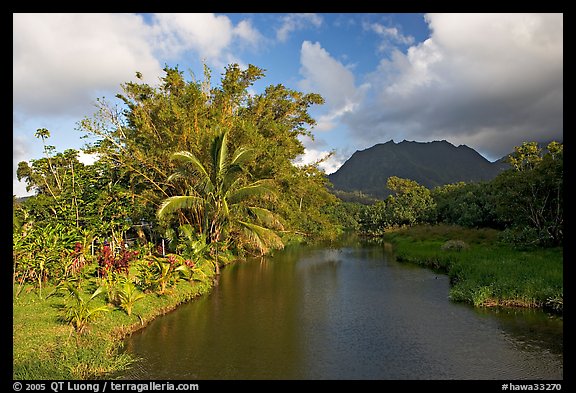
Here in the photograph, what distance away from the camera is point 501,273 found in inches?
487

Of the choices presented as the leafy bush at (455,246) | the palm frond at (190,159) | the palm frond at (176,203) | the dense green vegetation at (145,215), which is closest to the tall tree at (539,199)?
the leafy bush at (455,246)

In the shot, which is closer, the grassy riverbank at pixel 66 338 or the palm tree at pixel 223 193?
the grassy riverbank at pixel 66 338

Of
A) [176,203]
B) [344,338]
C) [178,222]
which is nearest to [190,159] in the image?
[176,203]

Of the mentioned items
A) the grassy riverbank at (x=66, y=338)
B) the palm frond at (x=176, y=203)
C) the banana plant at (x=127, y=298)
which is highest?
the palm frond at (x=176, y=203)

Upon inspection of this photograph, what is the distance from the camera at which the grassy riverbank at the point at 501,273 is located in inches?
420

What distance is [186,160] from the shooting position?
14.6m

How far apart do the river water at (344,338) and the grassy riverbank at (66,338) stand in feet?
1.20

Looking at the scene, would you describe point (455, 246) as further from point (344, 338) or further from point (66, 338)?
point (66, 338)

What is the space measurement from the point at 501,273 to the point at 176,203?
40.6ft

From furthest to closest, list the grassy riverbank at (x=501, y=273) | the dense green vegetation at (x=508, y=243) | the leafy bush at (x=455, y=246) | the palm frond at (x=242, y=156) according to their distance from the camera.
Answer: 1. the leafy bush at (x=455, y=246)
2. the palm frond at (x=242, y=156)
3. the dense green vegetation at (x=508, y=243)
4. the grassy riverbank at (x=501, y=273)

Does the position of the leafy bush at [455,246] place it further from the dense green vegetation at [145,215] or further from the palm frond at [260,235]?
the palm frond at [260,235]
